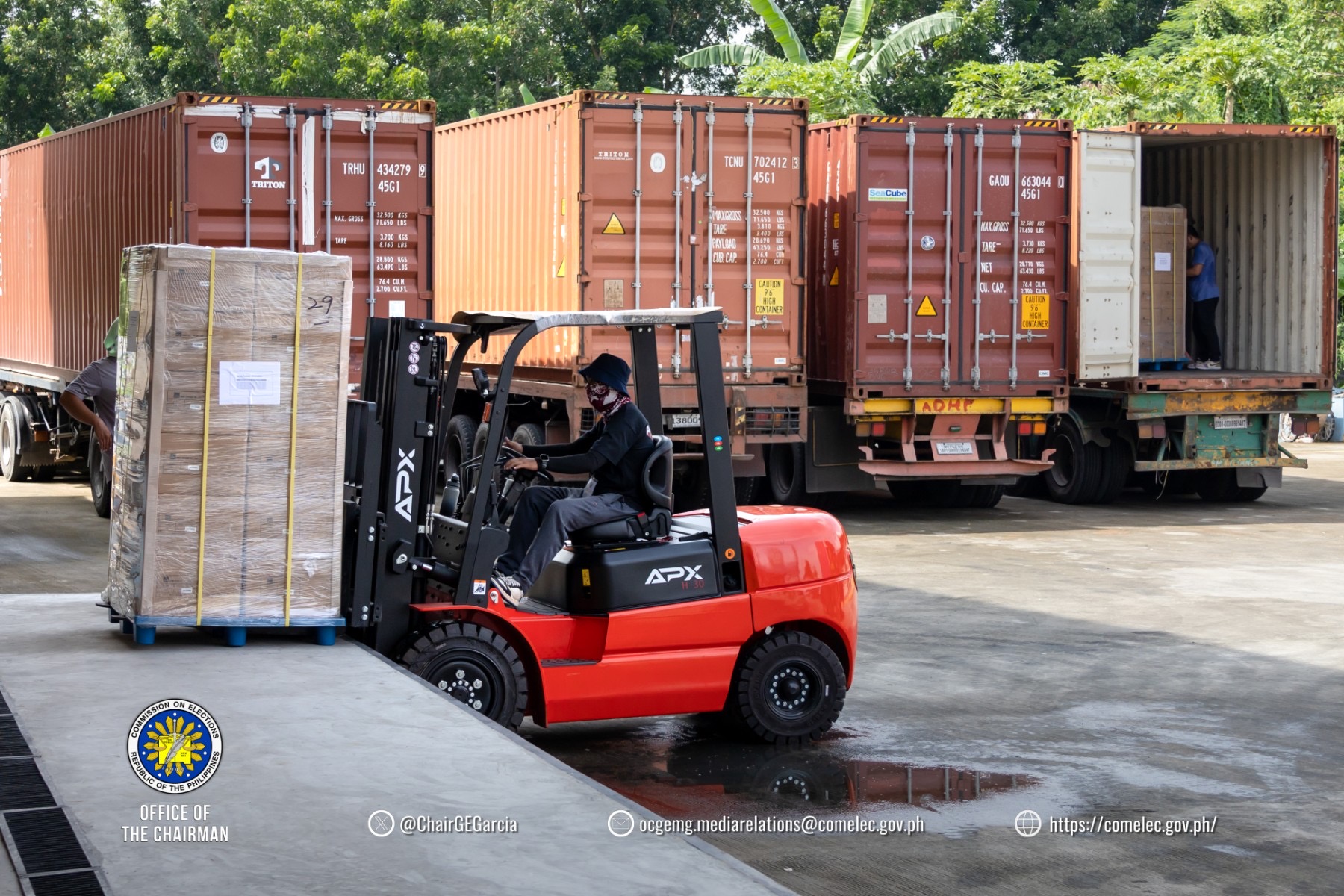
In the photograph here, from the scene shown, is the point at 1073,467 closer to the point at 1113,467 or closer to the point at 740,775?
the point at 1113,467

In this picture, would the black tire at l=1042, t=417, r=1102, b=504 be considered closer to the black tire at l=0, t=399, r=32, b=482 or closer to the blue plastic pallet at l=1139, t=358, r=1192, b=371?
the blue plastic pallet at l=1139, t=358, r=1192, b=371

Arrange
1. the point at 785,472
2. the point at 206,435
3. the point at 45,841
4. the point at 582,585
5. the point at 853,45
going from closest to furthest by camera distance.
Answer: the point at 45,841 < the point at 206,435 < the point at 582,585 < the point at 785,472 < the point at 853,45

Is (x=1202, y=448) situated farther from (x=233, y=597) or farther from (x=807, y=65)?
(x=807, y=65)

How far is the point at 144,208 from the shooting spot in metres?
14.1

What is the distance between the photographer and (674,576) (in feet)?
22.1

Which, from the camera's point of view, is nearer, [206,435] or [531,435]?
[206,435]

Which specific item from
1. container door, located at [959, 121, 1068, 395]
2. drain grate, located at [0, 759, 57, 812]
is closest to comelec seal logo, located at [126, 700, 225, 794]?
drain grate, located at [0, 759, 57, 812]

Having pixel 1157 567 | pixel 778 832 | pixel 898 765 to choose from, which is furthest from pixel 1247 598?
pixel 778 832

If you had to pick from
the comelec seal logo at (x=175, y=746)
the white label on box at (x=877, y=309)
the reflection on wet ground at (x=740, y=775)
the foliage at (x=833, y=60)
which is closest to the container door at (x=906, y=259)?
the white label on box at (x=877, y=309)

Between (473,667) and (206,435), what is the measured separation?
1.38 metres

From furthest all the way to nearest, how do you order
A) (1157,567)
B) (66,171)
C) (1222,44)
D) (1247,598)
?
1. (1222,44)
2. (66,171)
3. (1157,567)
4. (1247,598)

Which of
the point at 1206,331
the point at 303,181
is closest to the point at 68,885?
the point at 303,181

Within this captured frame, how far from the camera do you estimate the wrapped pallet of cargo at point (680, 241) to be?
45.9ft

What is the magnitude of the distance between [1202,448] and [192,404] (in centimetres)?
1207
